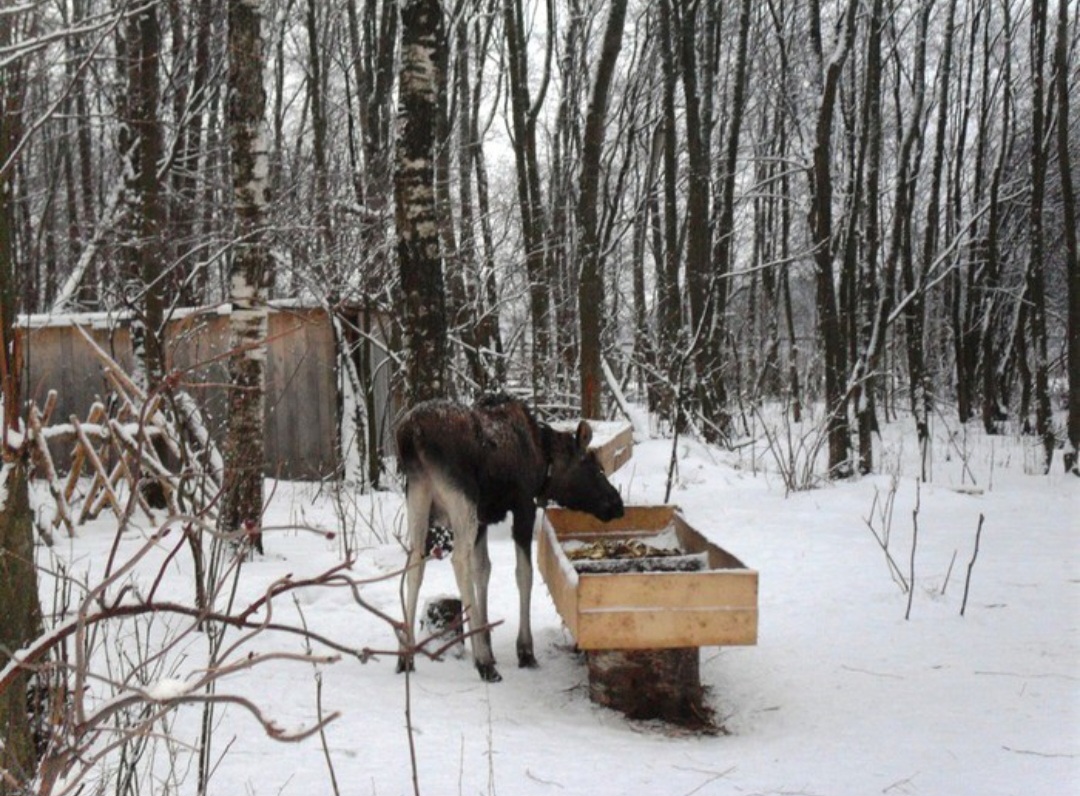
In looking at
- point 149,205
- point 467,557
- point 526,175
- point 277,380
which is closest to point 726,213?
point 526,175

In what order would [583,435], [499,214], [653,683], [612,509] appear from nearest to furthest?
[653,683]
[583,435]
[612,509]
[499,214]

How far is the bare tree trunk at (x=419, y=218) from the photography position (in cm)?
773

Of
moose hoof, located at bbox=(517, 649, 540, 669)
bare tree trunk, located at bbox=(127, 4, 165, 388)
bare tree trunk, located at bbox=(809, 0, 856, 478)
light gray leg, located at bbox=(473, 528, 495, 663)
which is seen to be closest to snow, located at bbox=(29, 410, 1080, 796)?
moose hoof, located at bbox=(517, 649, 540, 669)

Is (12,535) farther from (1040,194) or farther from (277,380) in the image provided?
(1040,194)

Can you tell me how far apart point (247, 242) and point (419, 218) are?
4.33 ft

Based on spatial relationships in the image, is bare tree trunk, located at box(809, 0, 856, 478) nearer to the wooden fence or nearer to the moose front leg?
the wooden fence

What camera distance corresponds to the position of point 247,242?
25.5ft

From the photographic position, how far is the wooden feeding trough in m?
4.89

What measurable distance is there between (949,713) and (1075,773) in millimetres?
826

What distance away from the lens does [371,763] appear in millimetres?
4121

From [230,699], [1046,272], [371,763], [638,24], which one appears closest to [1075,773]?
[371,763]

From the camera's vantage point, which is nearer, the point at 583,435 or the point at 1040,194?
the point at 583,435

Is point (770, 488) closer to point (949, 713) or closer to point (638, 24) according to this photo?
point (949, 713)

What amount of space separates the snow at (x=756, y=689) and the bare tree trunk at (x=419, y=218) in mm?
1553
